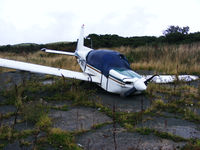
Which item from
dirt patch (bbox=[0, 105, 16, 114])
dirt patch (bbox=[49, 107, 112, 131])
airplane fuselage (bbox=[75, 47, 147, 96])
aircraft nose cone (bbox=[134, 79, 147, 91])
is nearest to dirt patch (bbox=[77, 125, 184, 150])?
dirt patch (bbox=[49, 107, 112, 131])

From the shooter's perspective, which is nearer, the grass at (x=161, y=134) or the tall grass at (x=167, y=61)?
the grass at (x=161, y=134)

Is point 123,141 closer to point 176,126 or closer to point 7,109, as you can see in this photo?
point 176,126

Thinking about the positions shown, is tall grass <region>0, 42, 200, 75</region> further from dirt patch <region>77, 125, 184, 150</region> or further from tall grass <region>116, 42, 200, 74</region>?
dirt patch <region>77, 125, 184, 150</region>

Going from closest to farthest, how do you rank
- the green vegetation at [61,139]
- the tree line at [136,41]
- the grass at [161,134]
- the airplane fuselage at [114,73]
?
the green vegetation at [61,139] < the grass at [161,134] < the airplane fuselage at [114,73] < the tree line at [136,41]

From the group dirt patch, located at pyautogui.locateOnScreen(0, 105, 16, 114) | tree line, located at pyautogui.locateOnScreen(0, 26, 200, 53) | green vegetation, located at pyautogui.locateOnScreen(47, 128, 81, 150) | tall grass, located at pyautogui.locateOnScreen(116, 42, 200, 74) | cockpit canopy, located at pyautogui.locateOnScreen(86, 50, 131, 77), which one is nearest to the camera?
green vegetation, located at pyautogui.locateOnScreen(47, 128, 81, 150)

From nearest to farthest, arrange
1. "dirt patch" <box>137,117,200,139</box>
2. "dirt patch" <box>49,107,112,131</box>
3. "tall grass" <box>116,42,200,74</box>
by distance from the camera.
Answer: "dirt patch" <box>137,117,200,139</box>
"dirt patch" <box>49,107,112,131</box>
"tall grass" <box>116,42,200,74</box>

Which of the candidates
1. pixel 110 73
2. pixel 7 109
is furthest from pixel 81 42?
pixel 7 109

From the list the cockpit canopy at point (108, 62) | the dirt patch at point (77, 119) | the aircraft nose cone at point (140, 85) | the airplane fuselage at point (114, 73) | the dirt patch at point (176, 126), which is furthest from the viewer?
the cockpit canopy at point (108, 62)

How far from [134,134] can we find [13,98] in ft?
12.0

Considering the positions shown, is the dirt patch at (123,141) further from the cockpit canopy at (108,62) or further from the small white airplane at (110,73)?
the cockpit canopy at (108,62)

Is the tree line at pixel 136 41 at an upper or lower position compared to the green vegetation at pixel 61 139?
upper

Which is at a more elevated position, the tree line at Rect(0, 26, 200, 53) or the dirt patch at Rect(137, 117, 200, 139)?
the tree line at Rect(0, 26, 200, 53)

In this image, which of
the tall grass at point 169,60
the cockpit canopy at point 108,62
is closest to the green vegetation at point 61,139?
the cockpit canopy at point 108,62

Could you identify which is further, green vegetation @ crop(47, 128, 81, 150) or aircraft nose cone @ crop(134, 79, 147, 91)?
aircraft nose cone @ crop(134, 79, 147, 91)
